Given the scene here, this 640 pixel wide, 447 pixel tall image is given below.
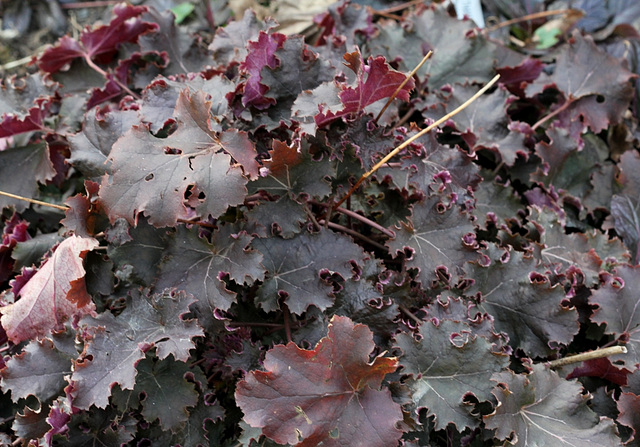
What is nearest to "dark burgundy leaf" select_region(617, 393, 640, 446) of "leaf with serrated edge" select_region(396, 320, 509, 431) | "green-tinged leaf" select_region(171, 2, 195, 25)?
"leaf with serrated edge" select_region(396, 320, 509, 431)

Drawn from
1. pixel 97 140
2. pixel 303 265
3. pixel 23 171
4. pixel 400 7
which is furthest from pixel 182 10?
pixel 303 265

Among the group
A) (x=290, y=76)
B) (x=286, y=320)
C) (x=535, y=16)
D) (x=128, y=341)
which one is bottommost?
(x=286, y=320)

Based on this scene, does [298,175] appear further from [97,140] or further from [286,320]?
[97,140]

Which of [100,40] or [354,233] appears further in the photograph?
[100,40]

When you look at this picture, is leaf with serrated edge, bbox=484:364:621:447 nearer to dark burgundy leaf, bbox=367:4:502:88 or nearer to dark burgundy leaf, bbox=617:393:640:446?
Result: dark burgundy leaf, bbox=617:393:640:446

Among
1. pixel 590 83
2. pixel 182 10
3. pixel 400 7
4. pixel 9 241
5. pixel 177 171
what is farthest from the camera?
pixel 182 10

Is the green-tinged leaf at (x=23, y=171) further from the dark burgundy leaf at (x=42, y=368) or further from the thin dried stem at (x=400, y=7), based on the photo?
the thin dried stem at (x=400, y=7)

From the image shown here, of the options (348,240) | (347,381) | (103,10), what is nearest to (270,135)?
(348,240)
